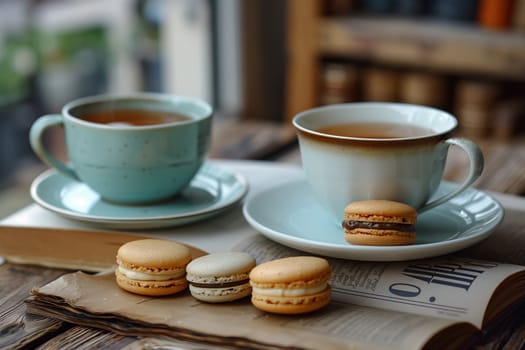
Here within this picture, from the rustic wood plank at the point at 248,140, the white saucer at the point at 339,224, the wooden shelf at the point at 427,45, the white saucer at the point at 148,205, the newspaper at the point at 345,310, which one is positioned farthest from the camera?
the wooden shelf at the point at 427,45

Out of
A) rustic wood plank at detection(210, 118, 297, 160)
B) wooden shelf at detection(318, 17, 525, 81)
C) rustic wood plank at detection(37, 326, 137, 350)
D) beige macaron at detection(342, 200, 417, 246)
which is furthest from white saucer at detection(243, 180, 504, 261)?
wooden shelf at detection(318, 17, 525, 81)

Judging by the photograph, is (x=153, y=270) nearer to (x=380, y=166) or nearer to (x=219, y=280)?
(x=219, y=280)

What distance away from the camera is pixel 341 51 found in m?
1.87

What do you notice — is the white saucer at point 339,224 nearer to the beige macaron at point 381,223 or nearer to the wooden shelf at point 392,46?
the beige macaron at point 381,223

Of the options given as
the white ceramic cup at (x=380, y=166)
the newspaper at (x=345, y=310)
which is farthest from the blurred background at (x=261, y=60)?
the newspaper at (x=345, y=310)

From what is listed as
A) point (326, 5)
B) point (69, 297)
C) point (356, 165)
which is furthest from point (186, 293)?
point (326, 5)

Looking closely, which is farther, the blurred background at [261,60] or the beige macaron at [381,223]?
the blurred background at [261,60]

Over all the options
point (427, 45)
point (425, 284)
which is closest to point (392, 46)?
point (427, 45)

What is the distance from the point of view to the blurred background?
5.61 ft

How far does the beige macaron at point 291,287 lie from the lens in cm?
62

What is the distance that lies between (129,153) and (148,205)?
0.25ft

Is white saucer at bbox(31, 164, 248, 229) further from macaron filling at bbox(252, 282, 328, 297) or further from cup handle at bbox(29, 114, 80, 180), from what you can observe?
macaron filling at bbox(252, 282, 328, 297)

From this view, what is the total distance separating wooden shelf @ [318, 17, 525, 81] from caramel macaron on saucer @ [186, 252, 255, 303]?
45.7 inches

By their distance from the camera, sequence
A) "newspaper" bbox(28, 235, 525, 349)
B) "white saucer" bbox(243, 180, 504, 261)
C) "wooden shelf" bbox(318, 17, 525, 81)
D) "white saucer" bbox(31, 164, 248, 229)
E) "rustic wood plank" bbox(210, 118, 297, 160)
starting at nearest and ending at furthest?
1. "newspaper" bbox(28, 235, 525, 349)
2. "white saucer" bbox(243, 180, 504, 261)
3. "white saucer" bbox(31, 164, 248, 229)
4. "rustic wood plank" bbox(210, 118, 297, 160)
5. "wooden shelf" bbox(318, 17, 525, 81)
